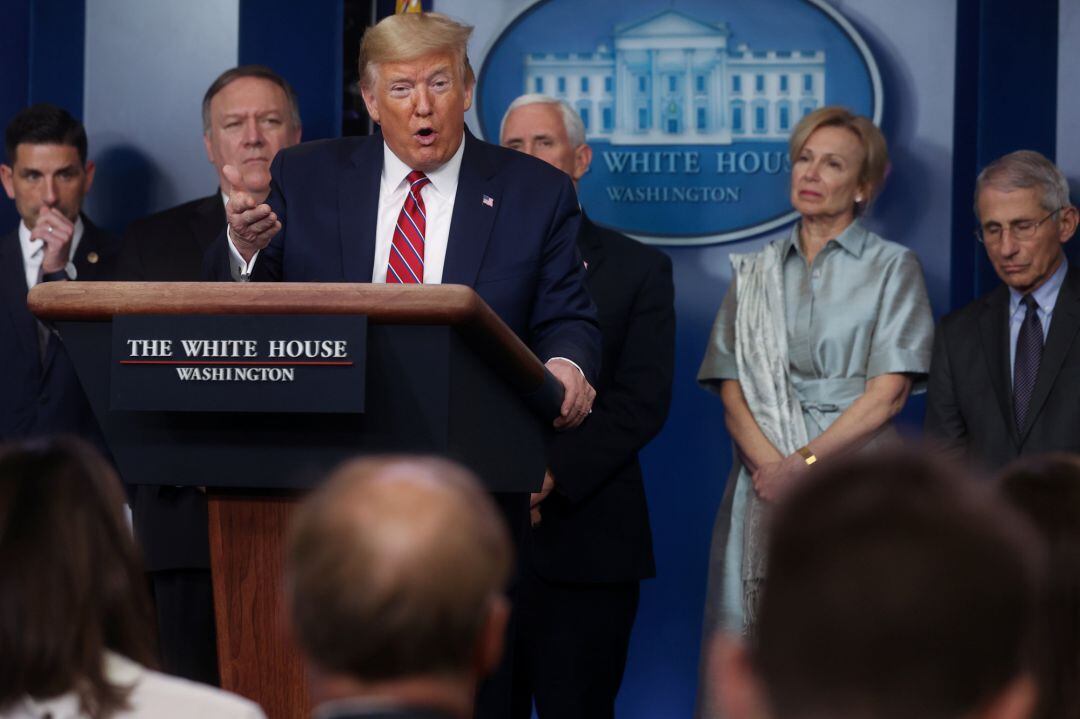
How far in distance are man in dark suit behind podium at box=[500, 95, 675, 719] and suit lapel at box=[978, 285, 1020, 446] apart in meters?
0.88

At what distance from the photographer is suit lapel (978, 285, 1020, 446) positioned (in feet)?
13.9

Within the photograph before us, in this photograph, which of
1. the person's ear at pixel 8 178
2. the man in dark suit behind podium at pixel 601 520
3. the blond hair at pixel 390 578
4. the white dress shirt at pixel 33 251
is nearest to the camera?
the blond hair at pixel 390 578

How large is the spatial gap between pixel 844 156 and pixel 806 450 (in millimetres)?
887

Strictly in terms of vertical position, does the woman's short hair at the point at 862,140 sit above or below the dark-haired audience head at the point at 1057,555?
above

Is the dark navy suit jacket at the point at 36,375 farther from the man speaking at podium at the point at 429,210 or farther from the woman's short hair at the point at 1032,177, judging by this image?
the woman's short hair at the point at 1032,177

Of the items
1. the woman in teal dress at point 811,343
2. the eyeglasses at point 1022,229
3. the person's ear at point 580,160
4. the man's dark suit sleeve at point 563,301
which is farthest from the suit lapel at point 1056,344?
the man's dark suit sleeve at point 563,301

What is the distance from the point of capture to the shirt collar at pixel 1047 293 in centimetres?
432

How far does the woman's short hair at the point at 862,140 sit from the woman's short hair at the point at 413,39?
6.13 ft

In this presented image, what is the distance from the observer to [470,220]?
8.95ft

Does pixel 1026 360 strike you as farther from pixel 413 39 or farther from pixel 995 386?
pixel 413 39

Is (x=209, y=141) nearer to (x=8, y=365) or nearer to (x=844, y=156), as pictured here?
(x=8, y=365)

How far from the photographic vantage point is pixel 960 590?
38.3 inches

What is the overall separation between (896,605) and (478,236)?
1.83m

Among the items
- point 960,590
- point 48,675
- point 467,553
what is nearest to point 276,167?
point 48,675
